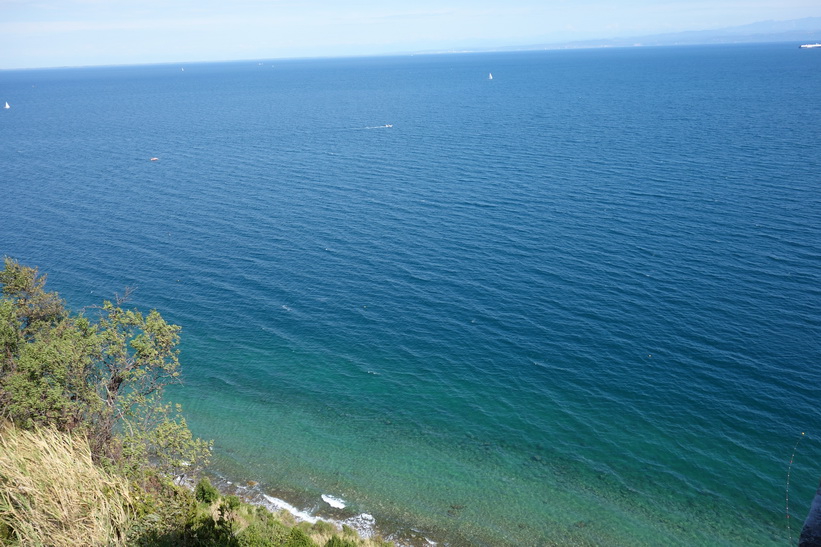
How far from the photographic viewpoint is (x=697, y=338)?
2047 inches

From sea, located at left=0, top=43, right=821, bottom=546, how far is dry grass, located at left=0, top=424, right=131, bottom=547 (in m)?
18.0

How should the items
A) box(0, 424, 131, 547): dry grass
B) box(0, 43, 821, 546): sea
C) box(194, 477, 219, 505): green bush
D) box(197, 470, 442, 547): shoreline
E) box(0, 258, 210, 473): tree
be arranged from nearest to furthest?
box(0, 424, 131, 547): dry grass → box(0, 258, 210, 473): tree → box(194, 477, 219, 505): green bush → box(197, 470, 442, 547): shoreline → box(0, 43, 821, 546): sea

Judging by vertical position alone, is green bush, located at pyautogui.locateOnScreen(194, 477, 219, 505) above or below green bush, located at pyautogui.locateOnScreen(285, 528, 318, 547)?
below

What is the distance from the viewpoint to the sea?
126ft

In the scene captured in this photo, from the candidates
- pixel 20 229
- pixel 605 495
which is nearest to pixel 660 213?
pixel 605 495

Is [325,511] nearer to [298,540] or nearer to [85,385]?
[298,540]

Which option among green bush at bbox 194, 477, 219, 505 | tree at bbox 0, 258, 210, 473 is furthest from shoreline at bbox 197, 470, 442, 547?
tree at bbox 0, 258, 210, 473

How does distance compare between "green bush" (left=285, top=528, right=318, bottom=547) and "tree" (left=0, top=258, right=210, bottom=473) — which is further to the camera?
"tree" (left=0, top=258, right=210, bottom=473)

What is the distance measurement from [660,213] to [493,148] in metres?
51.9

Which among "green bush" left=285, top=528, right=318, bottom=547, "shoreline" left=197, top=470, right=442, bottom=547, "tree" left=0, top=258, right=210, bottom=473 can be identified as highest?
"tree" left=0, top=258, right=210, bottom=473

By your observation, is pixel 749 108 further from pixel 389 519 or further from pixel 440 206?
pixel 389 519

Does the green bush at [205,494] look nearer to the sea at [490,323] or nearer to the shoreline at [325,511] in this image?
the shoreline at [325,511]

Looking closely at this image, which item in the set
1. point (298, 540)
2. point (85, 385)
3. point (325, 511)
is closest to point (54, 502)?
point (298, 540)

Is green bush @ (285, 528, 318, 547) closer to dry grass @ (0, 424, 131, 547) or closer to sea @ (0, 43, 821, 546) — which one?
sea @ (0, 43, 821, 546)
